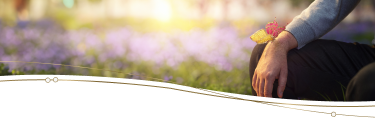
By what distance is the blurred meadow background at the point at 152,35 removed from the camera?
2.00 metres

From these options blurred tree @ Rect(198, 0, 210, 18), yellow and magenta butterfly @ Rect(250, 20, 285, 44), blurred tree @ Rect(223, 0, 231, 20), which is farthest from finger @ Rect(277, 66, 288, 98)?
blurred tree @ Rect(198, 0, 210, 18)

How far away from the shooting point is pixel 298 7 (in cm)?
184

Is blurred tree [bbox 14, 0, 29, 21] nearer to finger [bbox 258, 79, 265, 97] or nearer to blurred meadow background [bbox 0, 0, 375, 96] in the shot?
blurred meadow background [bbox 0, 0, 375, 96]

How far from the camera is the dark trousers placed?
156 cm

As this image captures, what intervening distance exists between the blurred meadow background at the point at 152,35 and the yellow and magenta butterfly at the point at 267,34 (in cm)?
20

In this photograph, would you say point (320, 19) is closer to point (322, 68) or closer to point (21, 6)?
point (322, 68)

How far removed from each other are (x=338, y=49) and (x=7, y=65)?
9.08 ft

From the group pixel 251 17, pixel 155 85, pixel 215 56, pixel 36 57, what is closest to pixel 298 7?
pixel 251 17

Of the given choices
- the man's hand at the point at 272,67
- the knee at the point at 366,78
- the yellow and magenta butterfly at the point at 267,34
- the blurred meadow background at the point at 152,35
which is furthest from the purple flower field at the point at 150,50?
the knee at the point at 366,78

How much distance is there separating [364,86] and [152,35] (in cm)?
148

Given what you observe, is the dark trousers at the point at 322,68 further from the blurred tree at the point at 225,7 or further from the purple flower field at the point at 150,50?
the blurred tree at the point at 225,7

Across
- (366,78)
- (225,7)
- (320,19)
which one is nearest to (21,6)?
(225,7)

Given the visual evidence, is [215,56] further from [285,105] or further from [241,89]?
[285,105]

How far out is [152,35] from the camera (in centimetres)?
217
